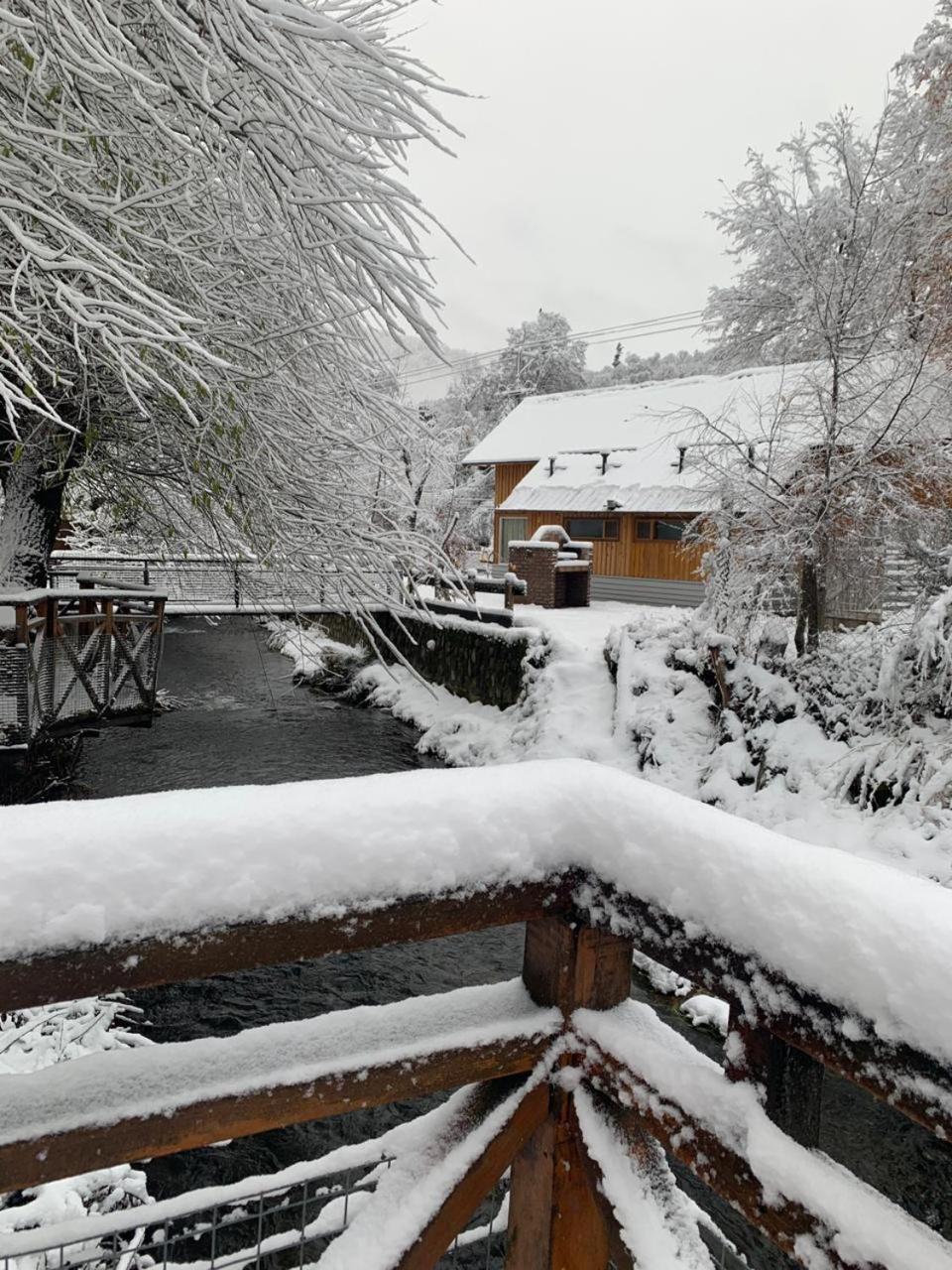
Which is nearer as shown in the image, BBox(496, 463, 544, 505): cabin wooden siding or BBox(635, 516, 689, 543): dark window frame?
BBox(635, 516, 689, 543): dark window frame

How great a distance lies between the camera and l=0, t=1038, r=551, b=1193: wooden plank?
1.03 meters

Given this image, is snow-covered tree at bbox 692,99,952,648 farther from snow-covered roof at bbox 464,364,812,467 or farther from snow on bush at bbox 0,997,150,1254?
snow-covered roof at bbox 464,364,812,467

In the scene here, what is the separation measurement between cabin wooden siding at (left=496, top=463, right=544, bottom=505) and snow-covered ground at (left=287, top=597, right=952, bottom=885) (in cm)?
1441

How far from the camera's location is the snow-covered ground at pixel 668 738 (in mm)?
7395

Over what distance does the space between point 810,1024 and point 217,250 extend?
17.5 ft

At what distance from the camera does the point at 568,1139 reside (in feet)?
4.62

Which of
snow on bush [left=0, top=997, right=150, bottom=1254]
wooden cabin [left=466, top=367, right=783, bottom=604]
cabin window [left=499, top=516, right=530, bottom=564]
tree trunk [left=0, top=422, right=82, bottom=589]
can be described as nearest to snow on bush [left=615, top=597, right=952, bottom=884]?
snow on bush [left=0, top=997, right=150, bottom=1254]

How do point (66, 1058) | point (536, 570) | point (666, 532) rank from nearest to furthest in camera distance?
point (66, 1058), point (536, 570), point (666, 532)

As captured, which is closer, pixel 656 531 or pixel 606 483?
pixel 656 531

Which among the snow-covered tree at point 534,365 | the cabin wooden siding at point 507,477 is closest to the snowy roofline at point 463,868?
the cabin wooden siding at point 507,477

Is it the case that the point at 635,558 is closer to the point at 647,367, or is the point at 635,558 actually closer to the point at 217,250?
the point at 217,250

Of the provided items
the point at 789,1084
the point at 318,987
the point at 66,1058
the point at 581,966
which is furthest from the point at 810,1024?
the point at 318,987

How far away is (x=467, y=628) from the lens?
48.3ft

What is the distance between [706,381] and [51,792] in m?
23.7
